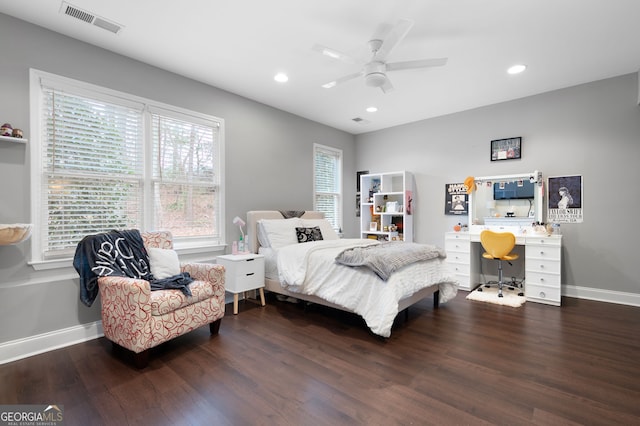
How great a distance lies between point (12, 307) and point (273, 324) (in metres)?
2.13

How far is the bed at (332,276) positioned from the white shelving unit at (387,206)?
4.55 ft

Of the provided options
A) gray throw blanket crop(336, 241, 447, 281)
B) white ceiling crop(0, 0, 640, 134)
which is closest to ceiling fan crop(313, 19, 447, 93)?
white ceiling crop(0, 0, 640, 134)

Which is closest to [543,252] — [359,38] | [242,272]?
[359,38]

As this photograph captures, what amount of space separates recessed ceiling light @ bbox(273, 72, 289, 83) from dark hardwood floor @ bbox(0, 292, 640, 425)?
2813 mm

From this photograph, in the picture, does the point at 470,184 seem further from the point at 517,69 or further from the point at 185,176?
the point at 185,176

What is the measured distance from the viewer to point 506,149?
441cm

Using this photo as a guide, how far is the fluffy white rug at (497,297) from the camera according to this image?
3.67 m

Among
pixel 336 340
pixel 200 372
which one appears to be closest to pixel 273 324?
pixel 336 340

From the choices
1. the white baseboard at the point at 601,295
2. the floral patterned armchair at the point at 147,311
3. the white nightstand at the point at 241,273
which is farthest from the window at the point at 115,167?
the white baseboard at the point at 601,295

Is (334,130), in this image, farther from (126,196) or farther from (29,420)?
(29,420)

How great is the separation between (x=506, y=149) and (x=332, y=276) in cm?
338

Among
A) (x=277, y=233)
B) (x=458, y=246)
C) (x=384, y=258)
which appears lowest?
(x=458, y=246)

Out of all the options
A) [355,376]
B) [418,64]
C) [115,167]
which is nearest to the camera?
[355,376]

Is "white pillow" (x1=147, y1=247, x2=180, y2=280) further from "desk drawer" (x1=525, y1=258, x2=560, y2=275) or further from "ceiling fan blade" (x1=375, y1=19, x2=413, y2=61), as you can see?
"desk drawer" (x1=525, y1=258, x2=560, y2=275)
